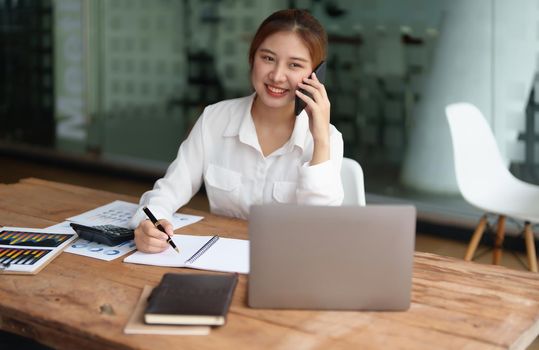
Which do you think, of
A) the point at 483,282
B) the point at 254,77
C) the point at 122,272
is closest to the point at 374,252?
the point at 483,282

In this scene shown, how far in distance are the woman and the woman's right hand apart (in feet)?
0.58

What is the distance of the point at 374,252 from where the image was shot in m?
1.45

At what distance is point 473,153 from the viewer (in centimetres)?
378

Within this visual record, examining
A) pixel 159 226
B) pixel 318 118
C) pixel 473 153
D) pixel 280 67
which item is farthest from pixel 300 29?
pixel 473 153

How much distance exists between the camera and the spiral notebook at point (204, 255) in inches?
68.9

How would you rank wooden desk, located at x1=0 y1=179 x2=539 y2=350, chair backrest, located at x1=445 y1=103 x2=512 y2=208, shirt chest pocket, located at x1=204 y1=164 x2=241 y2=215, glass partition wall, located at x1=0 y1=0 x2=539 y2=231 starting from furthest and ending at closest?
glass partition wall, located at x1=0 y1=0 x2=539 y2=231, chair backrest, located at x1=445 y1=103 x2=512 y2=208, shirt chest pocket, located at x1=204 y1=164 x2=241 y2=215, wooden desk, located at x1=0 y1=179 x2=539 y2=350

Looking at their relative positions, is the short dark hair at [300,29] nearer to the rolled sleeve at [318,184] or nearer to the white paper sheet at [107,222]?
the rolled sleeve at [318,184]

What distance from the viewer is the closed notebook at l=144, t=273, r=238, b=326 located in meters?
1.39

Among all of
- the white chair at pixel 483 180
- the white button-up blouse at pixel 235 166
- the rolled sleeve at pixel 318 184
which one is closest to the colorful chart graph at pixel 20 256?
the white button-up blouse at pixel 235 166

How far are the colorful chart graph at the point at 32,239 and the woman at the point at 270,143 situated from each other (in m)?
0.22

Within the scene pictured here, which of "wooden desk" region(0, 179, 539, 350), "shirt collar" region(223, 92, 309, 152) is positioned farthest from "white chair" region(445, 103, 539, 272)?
"wooden desk" region(0, 179, 539, 350)

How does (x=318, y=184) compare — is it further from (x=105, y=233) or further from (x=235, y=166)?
(x=105, y=233)

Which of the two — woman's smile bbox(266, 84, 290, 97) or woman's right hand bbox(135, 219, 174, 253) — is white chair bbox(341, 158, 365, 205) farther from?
woman's right hand bbox(135, 219, 174, 253)

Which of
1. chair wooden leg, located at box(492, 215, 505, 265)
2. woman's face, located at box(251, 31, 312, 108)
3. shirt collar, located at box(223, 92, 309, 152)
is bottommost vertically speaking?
chair wooden leg, located at box(492, 215, 505, 265)
